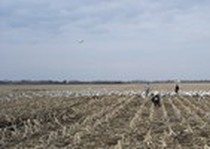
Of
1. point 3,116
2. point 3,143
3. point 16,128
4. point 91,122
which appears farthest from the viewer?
point 3,116

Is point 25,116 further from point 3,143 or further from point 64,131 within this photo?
point 3,143

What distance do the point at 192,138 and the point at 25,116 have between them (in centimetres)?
1084

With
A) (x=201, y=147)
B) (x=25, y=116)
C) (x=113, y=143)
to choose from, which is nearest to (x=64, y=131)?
(x=113, y=143)

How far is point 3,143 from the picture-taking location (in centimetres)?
1510

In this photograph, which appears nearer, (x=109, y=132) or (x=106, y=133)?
(x=106, y=133)

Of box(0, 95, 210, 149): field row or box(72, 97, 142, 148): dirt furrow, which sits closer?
box(0, 95, 210, 149): field row

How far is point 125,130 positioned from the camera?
18281 millimetres

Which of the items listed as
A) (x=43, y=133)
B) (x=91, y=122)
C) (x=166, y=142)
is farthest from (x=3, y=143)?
(x=91, y=122)

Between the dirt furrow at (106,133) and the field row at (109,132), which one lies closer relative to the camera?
the field row at (109,132)

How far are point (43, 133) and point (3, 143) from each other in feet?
8.32

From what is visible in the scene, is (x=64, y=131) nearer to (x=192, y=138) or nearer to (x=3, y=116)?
(x=192, y=138)

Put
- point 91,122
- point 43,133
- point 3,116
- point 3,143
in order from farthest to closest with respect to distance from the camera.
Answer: point 3,116 → point 91,122 → point 43,133 → point 3,143

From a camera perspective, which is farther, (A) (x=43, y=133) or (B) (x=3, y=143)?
(A) (x=43, y=133)

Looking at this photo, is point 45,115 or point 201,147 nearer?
point 201,147
